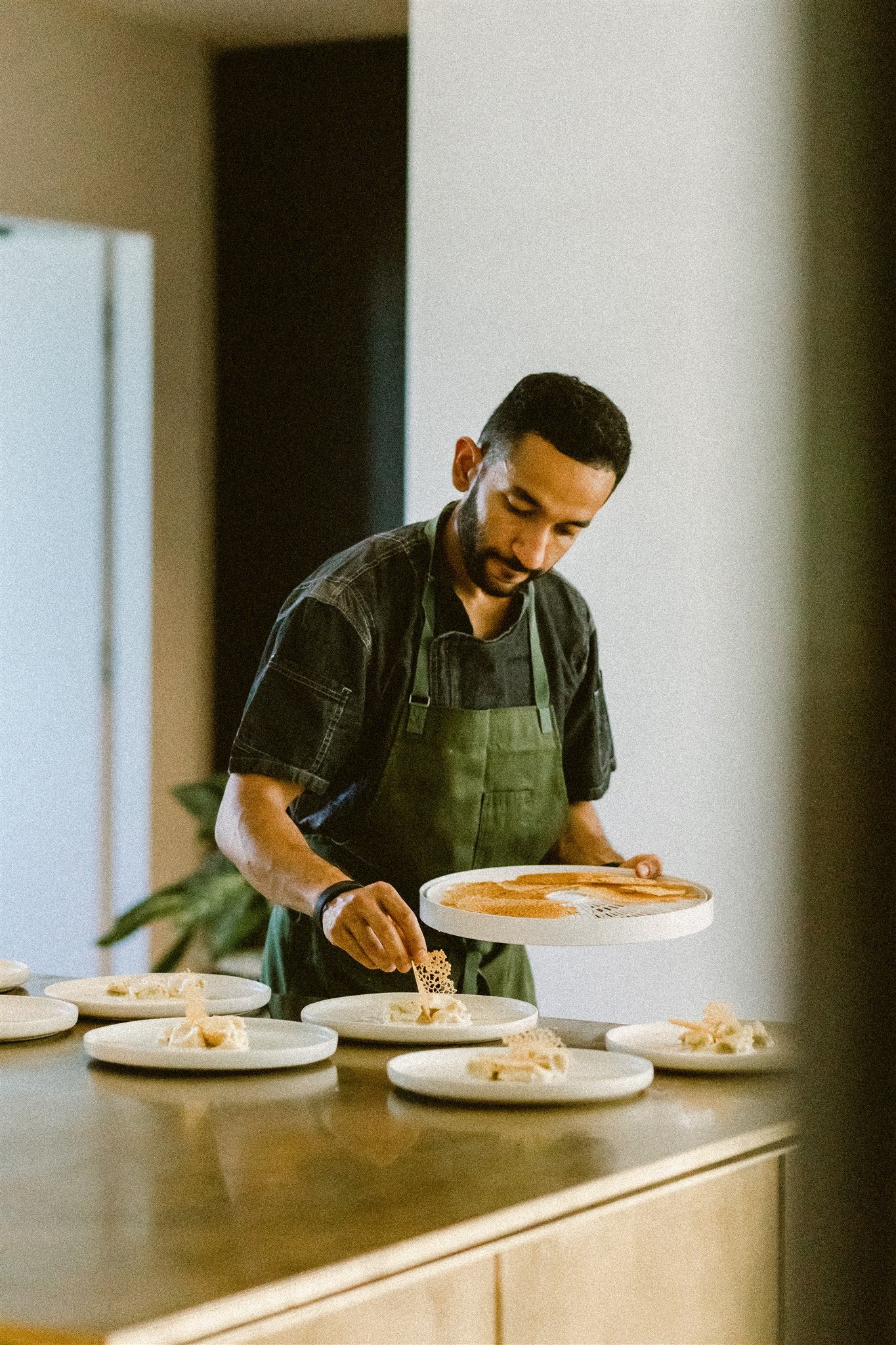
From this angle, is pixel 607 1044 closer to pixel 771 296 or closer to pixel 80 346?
pixel 771 296

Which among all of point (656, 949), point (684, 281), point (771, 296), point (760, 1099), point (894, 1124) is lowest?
point (656, 949)

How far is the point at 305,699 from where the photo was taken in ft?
6.75

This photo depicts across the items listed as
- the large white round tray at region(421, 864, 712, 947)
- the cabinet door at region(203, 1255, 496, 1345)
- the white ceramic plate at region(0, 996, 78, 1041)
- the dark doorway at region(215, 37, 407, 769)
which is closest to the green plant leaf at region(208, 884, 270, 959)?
the dark doorway at region(215, 37, 407, 769)

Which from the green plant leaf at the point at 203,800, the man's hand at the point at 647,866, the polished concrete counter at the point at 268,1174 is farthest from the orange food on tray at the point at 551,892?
the green plant leaf at the point at 203,800

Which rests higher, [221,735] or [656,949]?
[221,735]

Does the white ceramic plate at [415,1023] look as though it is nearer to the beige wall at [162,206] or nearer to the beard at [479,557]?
the beard at [479,557]

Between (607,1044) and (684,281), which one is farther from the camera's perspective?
(684,281)

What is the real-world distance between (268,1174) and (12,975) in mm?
928

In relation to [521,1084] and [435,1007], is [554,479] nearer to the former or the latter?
[435,1007]

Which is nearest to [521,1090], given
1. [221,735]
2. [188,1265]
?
[188,1265]

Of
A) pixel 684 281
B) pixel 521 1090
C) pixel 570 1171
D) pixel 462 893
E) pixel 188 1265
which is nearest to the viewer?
pixel 188 1265

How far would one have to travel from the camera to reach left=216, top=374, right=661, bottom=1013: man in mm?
2047

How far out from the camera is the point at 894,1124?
1.13ft

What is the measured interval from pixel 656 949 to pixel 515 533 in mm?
1374
